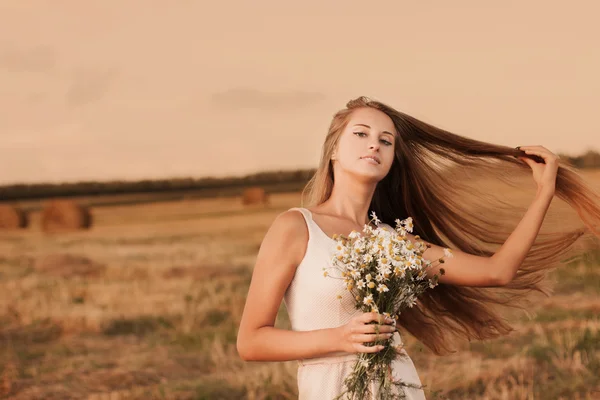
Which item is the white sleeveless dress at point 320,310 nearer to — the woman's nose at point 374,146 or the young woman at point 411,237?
the young woman at point 411,237

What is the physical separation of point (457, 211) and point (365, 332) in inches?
66.1

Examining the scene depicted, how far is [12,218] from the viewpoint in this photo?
19.5 meters

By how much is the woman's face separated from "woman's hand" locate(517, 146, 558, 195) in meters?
0.77

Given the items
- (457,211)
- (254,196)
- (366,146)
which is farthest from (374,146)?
(254,196)

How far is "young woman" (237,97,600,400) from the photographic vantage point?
136 inches

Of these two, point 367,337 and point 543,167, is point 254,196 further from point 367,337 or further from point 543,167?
point 367,337

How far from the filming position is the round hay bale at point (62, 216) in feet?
64.4

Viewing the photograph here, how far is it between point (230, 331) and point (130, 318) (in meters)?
1.96

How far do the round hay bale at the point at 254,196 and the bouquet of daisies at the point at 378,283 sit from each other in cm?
1604

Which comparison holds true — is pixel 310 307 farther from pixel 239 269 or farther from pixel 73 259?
pixel 73 259

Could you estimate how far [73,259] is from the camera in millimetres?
17000

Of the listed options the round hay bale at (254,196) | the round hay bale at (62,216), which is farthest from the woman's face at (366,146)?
the round hay bale at (62,216)

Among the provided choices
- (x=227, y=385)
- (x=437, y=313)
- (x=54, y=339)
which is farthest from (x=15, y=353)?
(x=437, y=313)

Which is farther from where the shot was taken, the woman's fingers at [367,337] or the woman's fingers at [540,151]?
the woman's fingers at [540,151]
